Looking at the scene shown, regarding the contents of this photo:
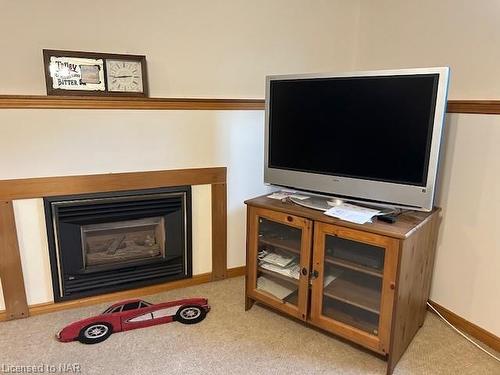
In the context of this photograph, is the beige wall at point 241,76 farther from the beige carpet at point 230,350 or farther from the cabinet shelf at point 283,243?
the cabinet shelf at point 283,243

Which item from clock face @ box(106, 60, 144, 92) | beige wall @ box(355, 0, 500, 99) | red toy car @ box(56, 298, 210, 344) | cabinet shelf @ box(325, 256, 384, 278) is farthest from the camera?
clock face @ box(106, 60, 144, 92)

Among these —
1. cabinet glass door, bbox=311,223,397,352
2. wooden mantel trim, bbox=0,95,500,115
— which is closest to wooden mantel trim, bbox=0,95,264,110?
wooden mantel trim, bbox=0,95,500,115

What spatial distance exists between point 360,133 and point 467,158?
2.19 ft

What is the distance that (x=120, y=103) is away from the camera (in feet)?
7.21

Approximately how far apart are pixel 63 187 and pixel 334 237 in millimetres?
1584

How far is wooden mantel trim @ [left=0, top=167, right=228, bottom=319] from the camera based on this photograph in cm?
207

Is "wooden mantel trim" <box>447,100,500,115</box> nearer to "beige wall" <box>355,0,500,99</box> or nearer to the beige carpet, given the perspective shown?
"beige wall" <box>355,0,500,99</box>

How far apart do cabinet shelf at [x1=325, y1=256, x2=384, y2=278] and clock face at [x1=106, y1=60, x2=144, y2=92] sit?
1518 mm

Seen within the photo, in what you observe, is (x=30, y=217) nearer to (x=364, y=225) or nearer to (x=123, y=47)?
(x=123, y=47)

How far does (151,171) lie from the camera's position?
7.75ft

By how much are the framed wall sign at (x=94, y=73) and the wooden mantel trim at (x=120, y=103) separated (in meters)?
0.05

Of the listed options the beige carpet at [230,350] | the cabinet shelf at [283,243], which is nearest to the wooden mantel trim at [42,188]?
the beige carpet at [230,350]

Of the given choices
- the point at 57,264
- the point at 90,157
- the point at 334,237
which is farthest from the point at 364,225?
the point at 57,264

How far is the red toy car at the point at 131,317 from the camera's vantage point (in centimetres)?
202
